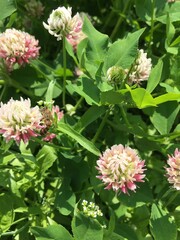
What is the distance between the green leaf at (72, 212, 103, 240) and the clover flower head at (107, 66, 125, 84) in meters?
0.46

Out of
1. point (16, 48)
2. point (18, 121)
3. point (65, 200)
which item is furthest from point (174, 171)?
point (16, 48)

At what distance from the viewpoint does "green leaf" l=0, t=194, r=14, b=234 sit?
65.6 inches

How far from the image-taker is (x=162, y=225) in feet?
5.29

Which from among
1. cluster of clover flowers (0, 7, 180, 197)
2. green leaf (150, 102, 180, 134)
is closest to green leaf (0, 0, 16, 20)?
cluster of clover flowers (0, 7, 180, 197)

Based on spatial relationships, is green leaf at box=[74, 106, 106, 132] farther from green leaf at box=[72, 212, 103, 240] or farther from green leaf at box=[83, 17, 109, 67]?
green leaf at box=[72, 212, 103, 240]

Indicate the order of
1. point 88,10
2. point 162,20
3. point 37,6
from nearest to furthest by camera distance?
point 162,20, point 37,6, point 88,10

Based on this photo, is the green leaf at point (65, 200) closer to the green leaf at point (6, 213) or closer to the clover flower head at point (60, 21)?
the green leaf at point (6, 213)

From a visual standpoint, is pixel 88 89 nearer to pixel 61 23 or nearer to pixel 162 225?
pixel 61 23

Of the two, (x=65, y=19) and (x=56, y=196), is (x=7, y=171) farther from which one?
(x=65, y=19)

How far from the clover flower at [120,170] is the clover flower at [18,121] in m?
0.24

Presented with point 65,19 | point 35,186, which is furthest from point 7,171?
point 65,19

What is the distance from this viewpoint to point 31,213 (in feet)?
5.54

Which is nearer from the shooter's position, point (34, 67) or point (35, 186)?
point (35, 186)

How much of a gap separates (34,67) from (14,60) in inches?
6.3
